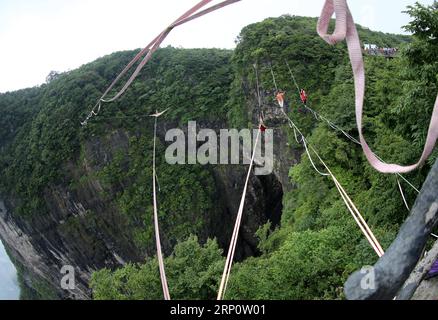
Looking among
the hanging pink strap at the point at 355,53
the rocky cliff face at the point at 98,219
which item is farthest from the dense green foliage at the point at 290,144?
the hanging pink strap at the point at 355,53

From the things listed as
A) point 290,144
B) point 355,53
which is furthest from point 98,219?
point 355,53

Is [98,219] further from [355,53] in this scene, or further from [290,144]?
[355,53]

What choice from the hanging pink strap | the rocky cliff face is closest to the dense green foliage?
the rocky cliff face

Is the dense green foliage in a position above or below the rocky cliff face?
above

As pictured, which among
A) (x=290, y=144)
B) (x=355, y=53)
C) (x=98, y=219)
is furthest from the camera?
(x=98, y=219)

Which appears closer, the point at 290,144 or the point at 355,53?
the point at 355,53

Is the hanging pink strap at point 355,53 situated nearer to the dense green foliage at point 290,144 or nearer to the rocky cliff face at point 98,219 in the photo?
the dense green foliage at point 290,144

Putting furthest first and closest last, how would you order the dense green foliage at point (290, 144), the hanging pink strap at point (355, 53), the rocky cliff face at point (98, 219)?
the rocky cliff face at point (98, 219), the dense green foliage at point (290, 144), the hanging pink strap at point (355, 53)

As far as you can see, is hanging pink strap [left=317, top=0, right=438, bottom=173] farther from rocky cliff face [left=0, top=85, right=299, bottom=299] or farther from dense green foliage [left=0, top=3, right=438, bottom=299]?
rocky cliff face [left=0, top=85, right=299, bottom=299]
